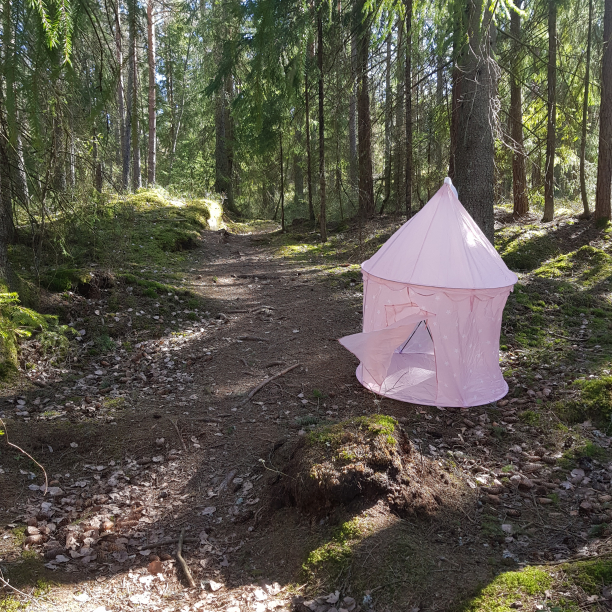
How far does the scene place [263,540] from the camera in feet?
11.0

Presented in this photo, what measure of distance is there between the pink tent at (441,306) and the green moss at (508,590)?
249 centimetres

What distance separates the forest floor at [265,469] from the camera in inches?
113

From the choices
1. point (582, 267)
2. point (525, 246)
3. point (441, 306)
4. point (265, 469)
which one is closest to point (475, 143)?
point (441, 306)

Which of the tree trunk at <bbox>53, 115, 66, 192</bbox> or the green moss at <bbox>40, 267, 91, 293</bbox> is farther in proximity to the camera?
the green moss at <bbox>40, 267, 91, 293</bbox>

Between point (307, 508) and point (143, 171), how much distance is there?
2383 cm

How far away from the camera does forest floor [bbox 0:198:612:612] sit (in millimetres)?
2863

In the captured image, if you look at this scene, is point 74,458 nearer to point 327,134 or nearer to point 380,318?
point 380,318

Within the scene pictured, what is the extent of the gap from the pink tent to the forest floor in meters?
0.28

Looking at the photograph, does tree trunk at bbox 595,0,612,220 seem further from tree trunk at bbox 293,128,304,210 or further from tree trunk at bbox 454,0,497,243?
tree trunk at bbox 293,128,304,210

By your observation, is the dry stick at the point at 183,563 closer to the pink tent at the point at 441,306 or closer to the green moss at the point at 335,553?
the green moss at the point at 335,553

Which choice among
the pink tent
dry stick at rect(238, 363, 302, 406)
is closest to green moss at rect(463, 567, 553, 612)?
the pink tent

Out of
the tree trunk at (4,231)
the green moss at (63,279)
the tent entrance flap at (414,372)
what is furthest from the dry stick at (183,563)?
the green moss at (63,279)

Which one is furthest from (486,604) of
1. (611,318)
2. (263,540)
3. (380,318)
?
(611,318)

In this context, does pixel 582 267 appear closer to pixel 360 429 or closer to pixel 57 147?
pixel 360 429
